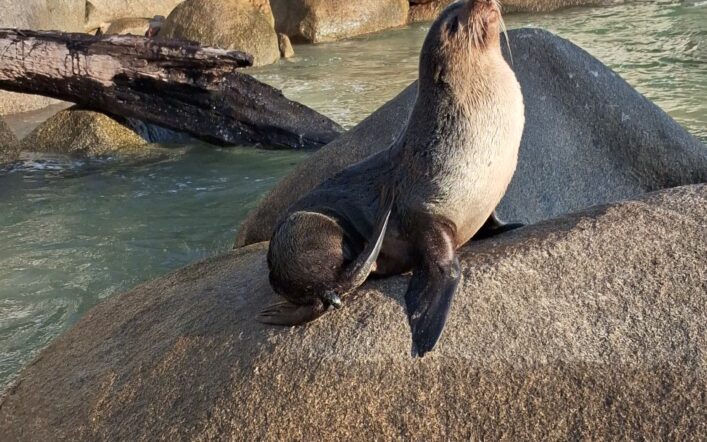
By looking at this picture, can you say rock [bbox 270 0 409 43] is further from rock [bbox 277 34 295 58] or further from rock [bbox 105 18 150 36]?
rock [bbox 105 18 150 36]


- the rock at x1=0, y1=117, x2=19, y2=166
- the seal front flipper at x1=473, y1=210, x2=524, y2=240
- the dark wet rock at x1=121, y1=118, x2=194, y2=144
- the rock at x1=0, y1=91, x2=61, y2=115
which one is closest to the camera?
the seal front flipper at x1=473, y1=210, x2=524, y2=240

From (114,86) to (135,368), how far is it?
20.0 ft

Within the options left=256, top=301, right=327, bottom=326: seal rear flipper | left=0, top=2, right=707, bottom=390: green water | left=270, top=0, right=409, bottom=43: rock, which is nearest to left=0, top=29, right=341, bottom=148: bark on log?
left=0, top=2, right=707, bottom=390: green water

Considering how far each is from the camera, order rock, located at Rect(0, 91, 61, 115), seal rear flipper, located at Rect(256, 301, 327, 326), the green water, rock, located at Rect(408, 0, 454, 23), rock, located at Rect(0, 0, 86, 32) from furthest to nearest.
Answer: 1. rock, located at Rect(408, 0, 454, 23)
2. rock, located at Rect(0, 0, 86, 32)
3. rock, located at Rect(0, 91, 61, 115)
4. the green water
5. seal rear flipper, located at Rect(256, 301, 327, 326)

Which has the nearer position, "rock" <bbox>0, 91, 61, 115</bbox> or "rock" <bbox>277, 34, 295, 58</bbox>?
"rock" <bbox>0, 91, 61, 115</bbox>

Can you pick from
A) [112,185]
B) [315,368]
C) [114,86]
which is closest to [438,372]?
[315,368]

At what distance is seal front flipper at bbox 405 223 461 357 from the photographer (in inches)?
109

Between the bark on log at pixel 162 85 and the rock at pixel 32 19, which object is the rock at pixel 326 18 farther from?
the bark on log at pixel 162 85

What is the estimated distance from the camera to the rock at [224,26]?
1523 centimetres

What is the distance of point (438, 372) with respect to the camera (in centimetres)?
274

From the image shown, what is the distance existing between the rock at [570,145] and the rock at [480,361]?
1.86 meters

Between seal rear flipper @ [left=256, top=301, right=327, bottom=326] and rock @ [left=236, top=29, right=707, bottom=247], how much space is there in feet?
6.77

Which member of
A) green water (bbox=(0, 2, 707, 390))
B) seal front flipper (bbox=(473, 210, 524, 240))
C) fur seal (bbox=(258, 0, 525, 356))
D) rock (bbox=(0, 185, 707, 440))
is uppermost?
fur seal (bbox=(258, 0, 525, 356))

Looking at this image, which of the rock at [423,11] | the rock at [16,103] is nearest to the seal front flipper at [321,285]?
the rock at [16,103]
